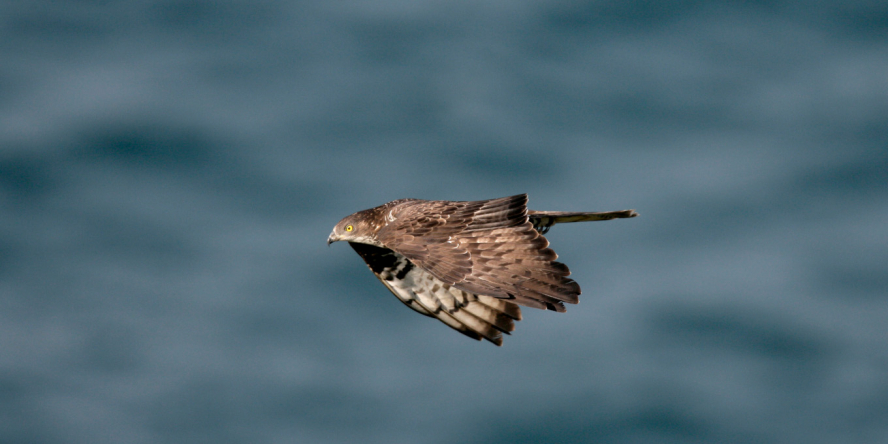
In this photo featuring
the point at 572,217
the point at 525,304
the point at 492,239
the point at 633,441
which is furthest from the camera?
the point at 633,441

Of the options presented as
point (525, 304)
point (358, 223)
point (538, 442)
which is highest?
point (538, 442)

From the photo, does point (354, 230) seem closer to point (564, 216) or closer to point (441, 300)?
point (441, 300)

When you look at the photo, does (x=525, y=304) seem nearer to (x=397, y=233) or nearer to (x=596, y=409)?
(x=397, y=233)

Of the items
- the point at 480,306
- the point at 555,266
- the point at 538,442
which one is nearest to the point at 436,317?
the point at 480,306

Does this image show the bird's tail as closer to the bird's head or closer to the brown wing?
the brown wing

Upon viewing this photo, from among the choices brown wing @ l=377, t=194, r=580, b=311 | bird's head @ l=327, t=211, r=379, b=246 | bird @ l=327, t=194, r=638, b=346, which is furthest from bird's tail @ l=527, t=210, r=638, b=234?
bird's head @ l=327, t=211, r=379, b=246

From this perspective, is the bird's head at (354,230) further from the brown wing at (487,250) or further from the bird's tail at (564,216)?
the bird's tail at (564,216)

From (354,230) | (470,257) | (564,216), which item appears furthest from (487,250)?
(354,230)
